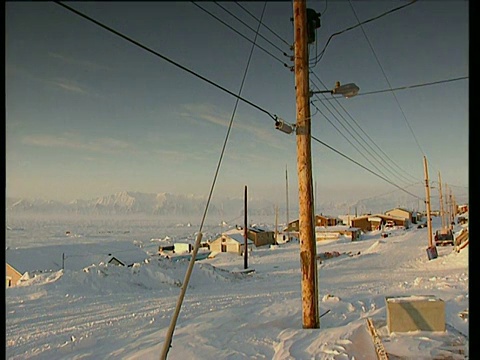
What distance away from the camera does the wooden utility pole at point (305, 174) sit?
635 cm

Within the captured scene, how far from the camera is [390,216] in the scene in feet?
198

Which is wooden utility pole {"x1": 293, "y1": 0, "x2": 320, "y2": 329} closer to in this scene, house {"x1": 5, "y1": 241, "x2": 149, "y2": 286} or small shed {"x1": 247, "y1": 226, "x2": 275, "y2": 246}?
house {"x1": 5, "y1": 241, "x2": 149, "y2": 286}

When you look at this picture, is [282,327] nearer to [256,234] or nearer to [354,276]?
[354,276]

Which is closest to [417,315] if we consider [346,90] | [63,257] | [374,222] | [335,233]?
[346,90]

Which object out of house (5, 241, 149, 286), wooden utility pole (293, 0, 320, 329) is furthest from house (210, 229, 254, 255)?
wooden utility pole (293, 0, 320, 329)

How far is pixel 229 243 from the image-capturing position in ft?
134

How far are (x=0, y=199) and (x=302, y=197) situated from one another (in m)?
5.43

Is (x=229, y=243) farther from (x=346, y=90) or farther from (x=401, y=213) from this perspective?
(x=346, y=90)

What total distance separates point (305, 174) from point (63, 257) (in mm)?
20839

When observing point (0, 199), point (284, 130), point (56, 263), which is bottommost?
point (56, 263)

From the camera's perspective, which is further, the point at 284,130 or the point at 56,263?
the point at 56,263

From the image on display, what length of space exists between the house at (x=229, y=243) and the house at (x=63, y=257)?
1160cm

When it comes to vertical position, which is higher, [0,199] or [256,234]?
[0,199]
